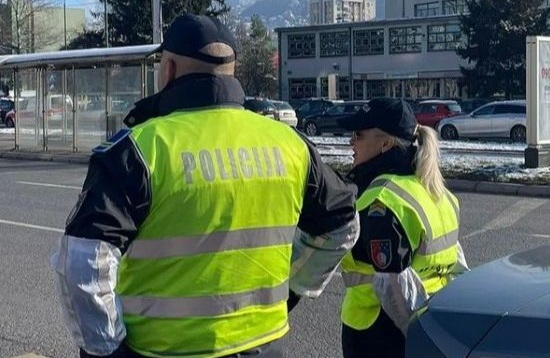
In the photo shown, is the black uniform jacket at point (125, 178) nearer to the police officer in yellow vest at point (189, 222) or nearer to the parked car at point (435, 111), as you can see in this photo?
the police officer in yellow vest at point (189, 222)

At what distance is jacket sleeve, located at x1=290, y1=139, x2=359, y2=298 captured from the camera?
2.92m

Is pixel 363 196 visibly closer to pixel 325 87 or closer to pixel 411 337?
pixel 411 337

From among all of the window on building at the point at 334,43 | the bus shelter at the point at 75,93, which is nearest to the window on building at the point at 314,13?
the window on building at the point at 334,43

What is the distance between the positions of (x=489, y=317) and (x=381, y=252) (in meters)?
0.75

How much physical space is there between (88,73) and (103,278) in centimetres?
2457

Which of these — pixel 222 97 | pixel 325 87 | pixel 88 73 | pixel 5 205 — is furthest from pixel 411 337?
pixel 325 87

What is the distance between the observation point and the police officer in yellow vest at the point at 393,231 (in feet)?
11.4

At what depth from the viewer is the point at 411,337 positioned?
303 centimetres

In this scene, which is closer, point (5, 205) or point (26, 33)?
point (5, 205)

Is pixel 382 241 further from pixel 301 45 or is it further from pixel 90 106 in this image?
pixel 301 45

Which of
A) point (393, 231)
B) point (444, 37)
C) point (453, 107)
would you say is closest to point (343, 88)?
point (444, 37)

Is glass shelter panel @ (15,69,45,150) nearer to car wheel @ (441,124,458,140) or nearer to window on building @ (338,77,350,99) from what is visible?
car wheel @ (441,124,458,140)

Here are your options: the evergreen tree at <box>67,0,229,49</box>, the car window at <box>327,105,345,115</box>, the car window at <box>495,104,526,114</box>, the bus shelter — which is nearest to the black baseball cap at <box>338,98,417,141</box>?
the bus shelter

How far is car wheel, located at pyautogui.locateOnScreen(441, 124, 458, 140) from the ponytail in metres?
30.6
